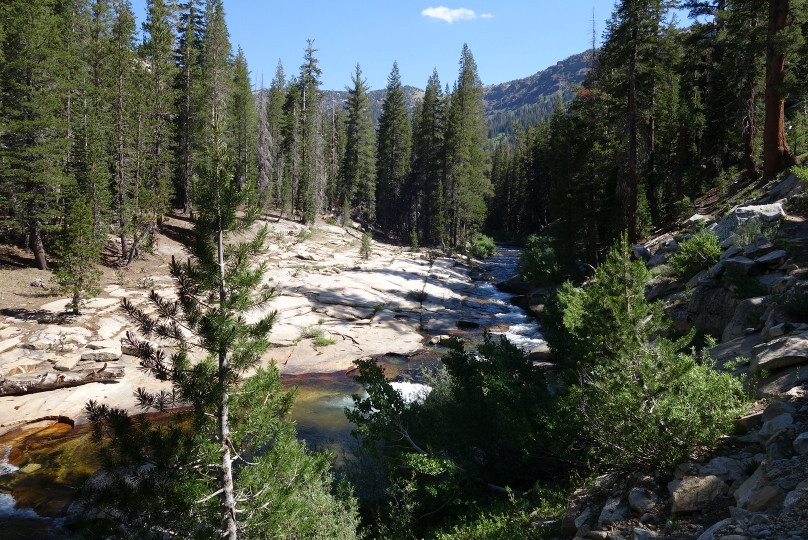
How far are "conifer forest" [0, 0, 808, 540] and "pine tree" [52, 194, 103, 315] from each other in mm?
83

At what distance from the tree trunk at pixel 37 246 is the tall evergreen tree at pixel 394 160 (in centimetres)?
3991

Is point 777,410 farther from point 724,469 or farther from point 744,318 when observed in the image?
point 744,318

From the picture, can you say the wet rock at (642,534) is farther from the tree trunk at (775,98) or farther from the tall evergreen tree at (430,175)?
the tall evergreen tree at (430,175)

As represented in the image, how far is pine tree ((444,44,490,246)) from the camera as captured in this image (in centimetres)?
4094

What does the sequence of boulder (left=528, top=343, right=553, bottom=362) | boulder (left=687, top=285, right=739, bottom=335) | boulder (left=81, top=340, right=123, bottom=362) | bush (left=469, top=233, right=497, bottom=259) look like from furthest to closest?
1. bush (left=469, top=233, right=497, bottom=259)
2. boulder (left=528, top=343, right=553, bottom=362)
3. boulder (left=81, top=340, right=123, bottom=362)
4. boulder (left=687, top=285, right=739, bottom=335)

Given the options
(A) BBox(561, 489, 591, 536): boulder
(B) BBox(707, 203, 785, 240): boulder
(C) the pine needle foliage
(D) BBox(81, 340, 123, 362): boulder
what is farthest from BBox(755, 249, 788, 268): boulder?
(D) BBox(81, 340, 123, 362): boulder

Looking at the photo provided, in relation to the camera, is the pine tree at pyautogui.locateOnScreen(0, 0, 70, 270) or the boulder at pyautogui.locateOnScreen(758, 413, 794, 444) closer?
the boulder at pyautogui.locateOnScreen(758, 413, 794, 444)

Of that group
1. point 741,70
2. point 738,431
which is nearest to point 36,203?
point 738,431

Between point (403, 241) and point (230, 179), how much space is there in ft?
160

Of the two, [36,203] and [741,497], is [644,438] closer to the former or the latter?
[741,497]

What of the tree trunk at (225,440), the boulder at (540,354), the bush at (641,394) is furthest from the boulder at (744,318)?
the tree trunk at (225,440)

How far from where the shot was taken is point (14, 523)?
8656mm

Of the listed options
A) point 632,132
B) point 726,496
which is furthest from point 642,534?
point 632,132

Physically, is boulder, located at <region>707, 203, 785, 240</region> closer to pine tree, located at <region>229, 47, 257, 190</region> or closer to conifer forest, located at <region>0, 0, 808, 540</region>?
conifer forest, located at <region>0, 0, 808, 540</region>
